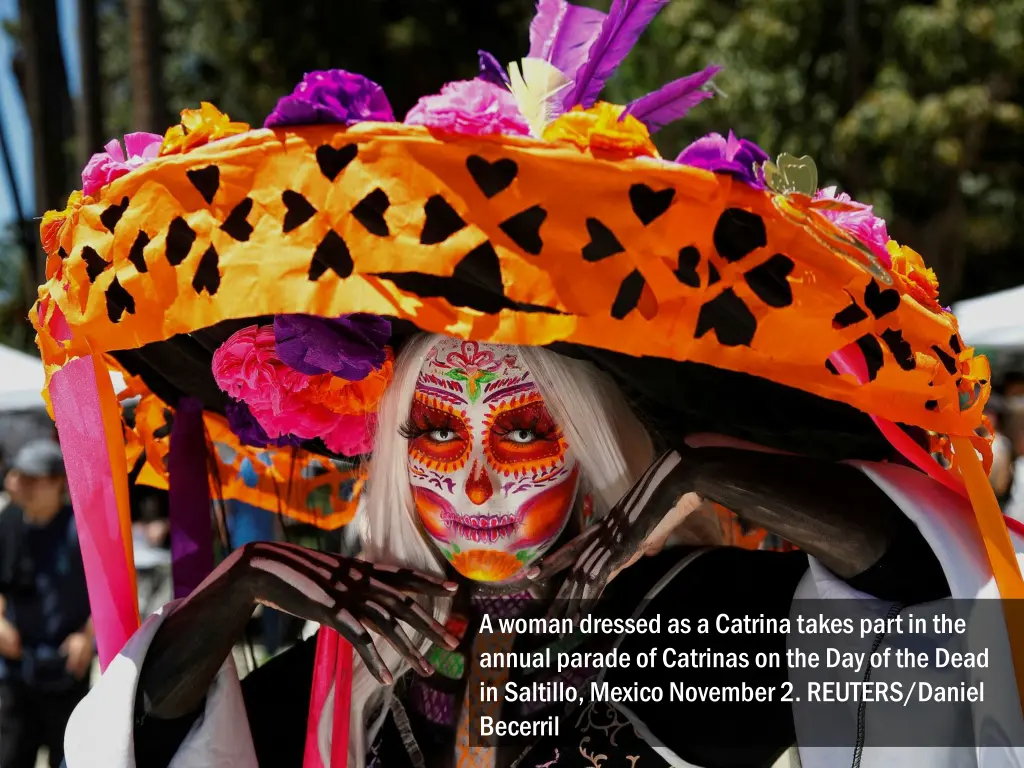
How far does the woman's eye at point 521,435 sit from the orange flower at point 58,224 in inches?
31.4

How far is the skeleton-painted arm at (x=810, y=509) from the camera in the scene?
1673mm

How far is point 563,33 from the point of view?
1810 mm

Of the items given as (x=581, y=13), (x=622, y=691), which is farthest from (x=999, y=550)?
(x=581, y=13)

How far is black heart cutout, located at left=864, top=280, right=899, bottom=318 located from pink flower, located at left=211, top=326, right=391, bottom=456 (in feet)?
2.75

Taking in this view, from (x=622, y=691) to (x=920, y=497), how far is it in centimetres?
64

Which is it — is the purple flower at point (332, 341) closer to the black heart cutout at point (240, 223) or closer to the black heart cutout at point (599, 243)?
the black heart cutout at point (240, 223)

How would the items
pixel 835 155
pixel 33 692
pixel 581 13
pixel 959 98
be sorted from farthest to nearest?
1. pixel 835 155
2. pixel 959 98
3. pixel 33 692
4. pixel 581 13

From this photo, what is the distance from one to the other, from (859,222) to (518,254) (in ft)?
1.96

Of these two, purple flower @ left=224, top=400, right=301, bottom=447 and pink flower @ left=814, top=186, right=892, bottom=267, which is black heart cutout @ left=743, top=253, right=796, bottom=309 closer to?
pink flower @ left=814, top=186, right=892, bottom=267

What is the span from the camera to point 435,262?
1476mm

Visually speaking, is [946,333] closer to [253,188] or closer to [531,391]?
[531,391]

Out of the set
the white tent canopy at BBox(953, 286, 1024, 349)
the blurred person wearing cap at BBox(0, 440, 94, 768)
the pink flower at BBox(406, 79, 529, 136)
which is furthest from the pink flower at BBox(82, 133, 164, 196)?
the white tent canopy at BBox(953, 286, 1024, 349)

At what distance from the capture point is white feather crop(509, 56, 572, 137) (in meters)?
1.61

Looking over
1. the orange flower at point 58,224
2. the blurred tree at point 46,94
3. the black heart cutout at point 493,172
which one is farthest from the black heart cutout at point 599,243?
the blurred tree at point 46,94
